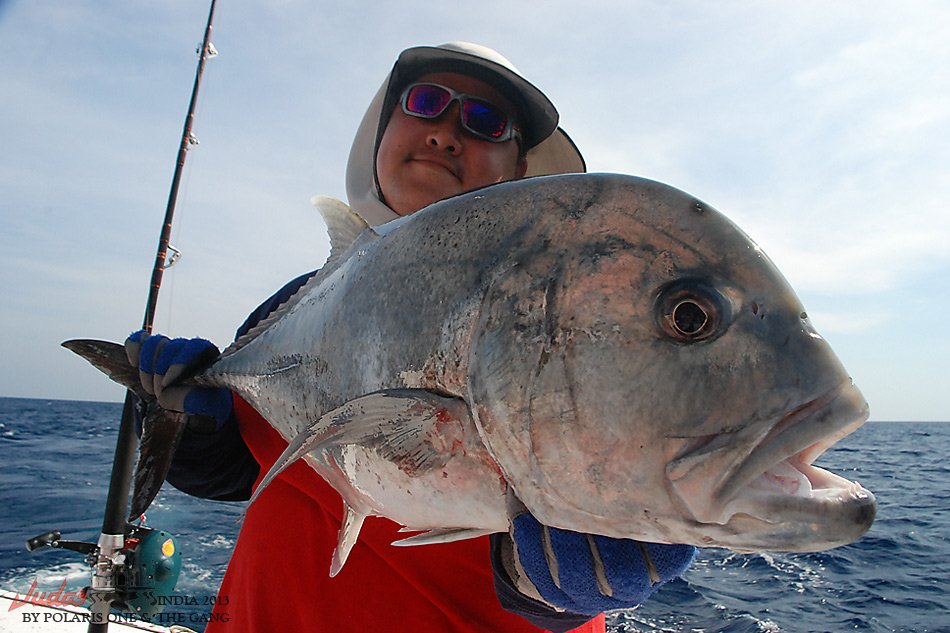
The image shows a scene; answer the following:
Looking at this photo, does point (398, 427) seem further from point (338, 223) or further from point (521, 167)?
point (521, 167)

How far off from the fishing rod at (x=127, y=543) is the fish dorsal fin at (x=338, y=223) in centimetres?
192

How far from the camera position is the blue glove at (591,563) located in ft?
4.74

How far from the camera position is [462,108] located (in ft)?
9.43

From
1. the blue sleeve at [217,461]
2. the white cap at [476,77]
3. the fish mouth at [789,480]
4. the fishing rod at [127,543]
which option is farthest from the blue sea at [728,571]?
the fish mouth at [789,480]

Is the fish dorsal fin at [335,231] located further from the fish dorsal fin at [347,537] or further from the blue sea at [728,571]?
the blue sea at [728,571]

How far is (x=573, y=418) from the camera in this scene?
1.17m

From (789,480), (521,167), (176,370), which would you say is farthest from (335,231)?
(789,480)

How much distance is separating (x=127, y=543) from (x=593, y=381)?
4616 millimetres

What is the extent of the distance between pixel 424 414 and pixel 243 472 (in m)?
1.54

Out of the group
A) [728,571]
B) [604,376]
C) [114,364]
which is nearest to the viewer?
[604,376]

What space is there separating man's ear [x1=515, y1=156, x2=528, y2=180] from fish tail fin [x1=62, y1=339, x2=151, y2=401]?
6.70ft

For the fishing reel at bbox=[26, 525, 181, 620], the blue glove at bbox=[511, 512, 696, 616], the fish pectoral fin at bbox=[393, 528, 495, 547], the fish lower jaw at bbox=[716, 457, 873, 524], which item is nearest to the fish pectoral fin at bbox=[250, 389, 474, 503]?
the fish pectoral fin at bbox=[393, 528, 495, 547]

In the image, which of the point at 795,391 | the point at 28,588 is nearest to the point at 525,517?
the point at 795,391

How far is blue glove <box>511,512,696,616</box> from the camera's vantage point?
4.74 ft
